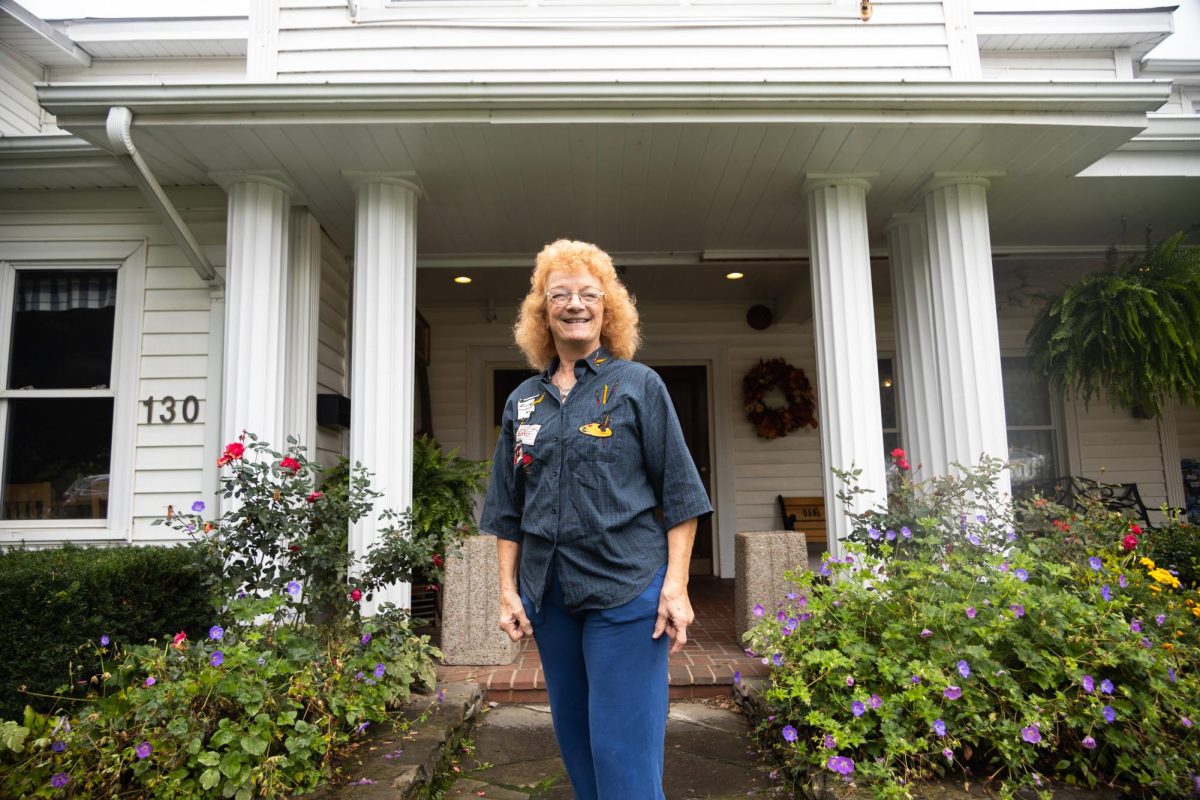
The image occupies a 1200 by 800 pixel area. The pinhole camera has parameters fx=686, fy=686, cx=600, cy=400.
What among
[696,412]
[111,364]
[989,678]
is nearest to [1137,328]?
[989,678]

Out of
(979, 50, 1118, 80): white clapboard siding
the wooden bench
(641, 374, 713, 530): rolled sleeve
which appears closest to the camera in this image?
(641, 374, 713, 530): rolled sleeve

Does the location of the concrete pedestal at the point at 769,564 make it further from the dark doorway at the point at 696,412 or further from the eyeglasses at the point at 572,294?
the dark doorway at the point at 696,412

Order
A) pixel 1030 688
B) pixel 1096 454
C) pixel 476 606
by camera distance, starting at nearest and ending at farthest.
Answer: pixel 1030 688, pixel 476 606, pixel 1096 454

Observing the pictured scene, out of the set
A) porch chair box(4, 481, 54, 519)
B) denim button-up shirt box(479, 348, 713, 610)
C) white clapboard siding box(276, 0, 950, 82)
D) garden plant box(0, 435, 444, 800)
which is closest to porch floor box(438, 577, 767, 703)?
garden plant box(0, 435, 444, 800)

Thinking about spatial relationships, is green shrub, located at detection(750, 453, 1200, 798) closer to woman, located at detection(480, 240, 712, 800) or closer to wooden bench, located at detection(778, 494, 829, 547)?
woman, located at detection(480, 240, 712, 800)

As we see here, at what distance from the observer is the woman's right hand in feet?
5.30

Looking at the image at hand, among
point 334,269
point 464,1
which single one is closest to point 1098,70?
point 464,1

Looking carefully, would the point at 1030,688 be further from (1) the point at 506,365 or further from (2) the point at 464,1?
(1) the point at 506,365

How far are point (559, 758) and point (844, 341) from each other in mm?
2262

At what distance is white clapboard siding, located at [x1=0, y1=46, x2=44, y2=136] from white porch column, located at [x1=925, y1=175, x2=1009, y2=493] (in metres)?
5.89

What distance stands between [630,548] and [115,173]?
3.71m

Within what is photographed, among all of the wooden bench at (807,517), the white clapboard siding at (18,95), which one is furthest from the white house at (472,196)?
the wooden bench at (807,517)

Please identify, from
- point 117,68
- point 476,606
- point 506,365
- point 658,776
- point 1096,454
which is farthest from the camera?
point 506,365

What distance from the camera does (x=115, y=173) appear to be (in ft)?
11.9
